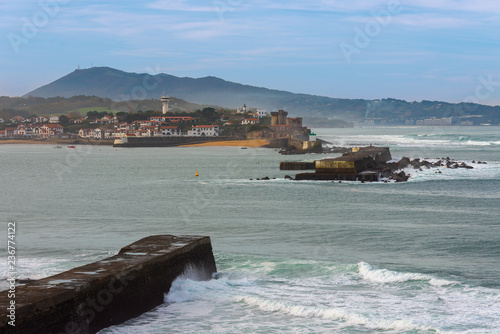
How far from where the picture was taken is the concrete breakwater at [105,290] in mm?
8969

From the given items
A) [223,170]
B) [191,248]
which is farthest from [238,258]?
[223,170]

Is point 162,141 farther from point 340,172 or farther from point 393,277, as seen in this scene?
point 393,277

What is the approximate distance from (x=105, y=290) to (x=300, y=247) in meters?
8.24

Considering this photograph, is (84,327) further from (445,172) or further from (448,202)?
(445,172)

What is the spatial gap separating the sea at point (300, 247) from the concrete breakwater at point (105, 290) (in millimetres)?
262

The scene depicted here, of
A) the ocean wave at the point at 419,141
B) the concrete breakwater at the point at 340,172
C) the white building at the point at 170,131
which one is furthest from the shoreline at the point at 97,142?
the concrete breakwater at the point at 340,172

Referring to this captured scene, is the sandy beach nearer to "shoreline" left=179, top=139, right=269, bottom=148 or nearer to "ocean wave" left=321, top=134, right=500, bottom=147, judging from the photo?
"shoreline" left=179, top=139, right=269, bottom=148

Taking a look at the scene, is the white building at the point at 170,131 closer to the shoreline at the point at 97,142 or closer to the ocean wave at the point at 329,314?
the shoreline at the point at 97,142

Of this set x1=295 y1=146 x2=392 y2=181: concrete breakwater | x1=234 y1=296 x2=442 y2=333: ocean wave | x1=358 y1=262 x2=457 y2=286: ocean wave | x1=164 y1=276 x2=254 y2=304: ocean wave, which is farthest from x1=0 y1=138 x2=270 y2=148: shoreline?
x1=234 y1=296 x2=442 y2=333: ocean wave

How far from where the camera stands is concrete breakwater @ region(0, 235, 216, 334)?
8.97 meters

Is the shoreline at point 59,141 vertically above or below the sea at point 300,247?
above

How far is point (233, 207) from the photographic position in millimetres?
28094

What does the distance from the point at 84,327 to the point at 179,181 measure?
34.3 m

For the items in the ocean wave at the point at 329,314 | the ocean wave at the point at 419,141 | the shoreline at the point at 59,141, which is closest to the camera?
the ocean wave at the point at 329,314
